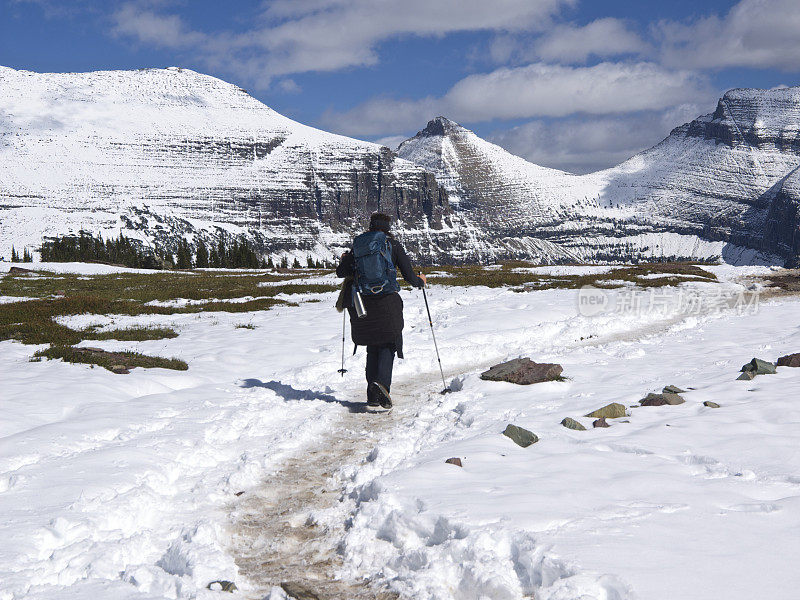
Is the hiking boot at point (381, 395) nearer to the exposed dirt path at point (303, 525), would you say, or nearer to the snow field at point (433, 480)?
the snow field at point (433, 480)

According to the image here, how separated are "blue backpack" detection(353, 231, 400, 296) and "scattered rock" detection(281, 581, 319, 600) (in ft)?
24.6

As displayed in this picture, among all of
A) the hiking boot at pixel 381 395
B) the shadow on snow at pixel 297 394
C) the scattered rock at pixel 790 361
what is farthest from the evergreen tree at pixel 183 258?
the scattered rock at pixel 790 361

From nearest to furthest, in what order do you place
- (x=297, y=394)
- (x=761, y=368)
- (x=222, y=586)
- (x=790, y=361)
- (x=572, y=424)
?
(x=222, y=586) < (x=572, y=424) < (x=761, y=368) < (x=790, y=361) < (x=297, y=394)

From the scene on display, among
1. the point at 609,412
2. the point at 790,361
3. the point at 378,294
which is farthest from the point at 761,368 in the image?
the point at 378,294

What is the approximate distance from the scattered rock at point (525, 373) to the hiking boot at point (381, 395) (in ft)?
8.69

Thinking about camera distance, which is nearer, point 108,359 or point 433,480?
point 433,480

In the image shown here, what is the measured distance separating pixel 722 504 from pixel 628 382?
691 centimetres

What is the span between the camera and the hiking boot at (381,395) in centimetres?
1191

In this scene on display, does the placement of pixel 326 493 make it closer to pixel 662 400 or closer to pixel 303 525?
pixel 303 525

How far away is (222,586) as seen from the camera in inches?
214

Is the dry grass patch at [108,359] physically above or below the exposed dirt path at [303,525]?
above

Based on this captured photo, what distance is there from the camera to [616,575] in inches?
187

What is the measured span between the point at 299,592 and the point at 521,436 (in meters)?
4.39

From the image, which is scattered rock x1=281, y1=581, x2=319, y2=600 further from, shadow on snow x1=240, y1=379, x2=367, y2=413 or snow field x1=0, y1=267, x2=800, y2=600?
shadow on snow x1=240, y1=379, x2=367, y2=413
